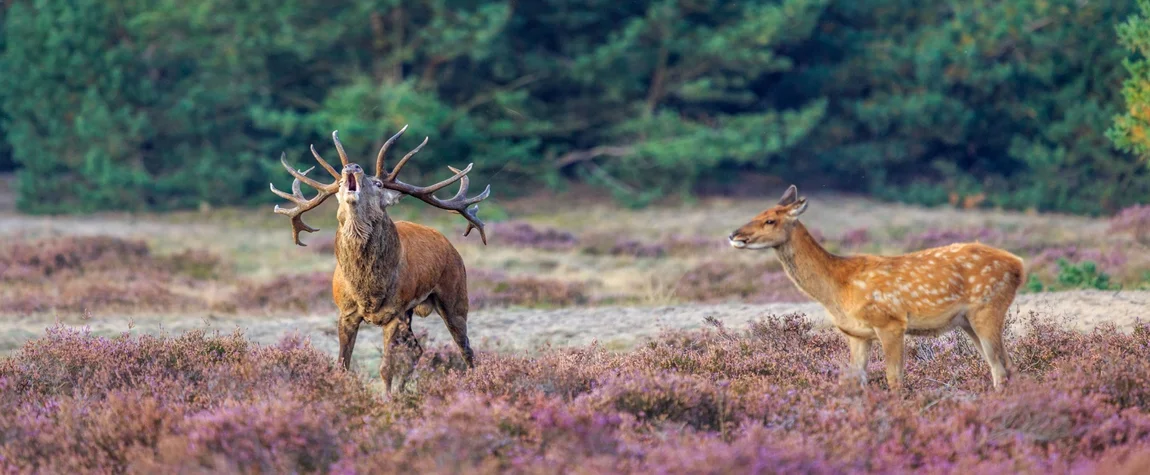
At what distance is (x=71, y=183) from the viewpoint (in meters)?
27.3

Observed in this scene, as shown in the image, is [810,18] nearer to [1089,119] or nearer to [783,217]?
[1089,119]

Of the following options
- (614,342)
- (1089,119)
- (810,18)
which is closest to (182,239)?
(614,342)

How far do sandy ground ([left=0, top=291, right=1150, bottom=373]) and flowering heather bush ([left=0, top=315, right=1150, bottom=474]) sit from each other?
243cm

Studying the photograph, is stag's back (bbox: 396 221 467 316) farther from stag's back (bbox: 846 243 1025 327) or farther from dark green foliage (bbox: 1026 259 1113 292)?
dark green foliage (bbox: 1026 259 1113 292)

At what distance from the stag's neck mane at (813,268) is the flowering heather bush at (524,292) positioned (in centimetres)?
679

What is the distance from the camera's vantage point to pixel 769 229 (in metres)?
7.61

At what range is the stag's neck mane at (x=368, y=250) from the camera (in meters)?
7.92

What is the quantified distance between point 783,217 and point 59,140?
22.5 m

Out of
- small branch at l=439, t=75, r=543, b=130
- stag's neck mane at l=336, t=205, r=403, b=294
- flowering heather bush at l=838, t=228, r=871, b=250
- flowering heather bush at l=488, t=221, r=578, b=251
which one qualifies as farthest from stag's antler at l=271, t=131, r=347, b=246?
small branch at l=439, t=75, r=543, b=130

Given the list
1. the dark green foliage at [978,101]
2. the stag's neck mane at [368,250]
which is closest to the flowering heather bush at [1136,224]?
the dark green foliage at [978,101]

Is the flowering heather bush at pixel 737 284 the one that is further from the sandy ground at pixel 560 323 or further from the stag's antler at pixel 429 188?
the stag's antler at pixel 429 188

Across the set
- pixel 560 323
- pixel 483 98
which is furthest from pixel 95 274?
pixel 483 98

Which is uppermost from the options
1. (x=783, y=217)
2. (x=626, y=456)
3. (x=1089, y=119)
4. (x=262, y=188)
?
(x=783, y=217)

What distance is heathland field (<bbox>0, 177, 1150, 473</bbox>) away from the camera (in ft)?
19.2
